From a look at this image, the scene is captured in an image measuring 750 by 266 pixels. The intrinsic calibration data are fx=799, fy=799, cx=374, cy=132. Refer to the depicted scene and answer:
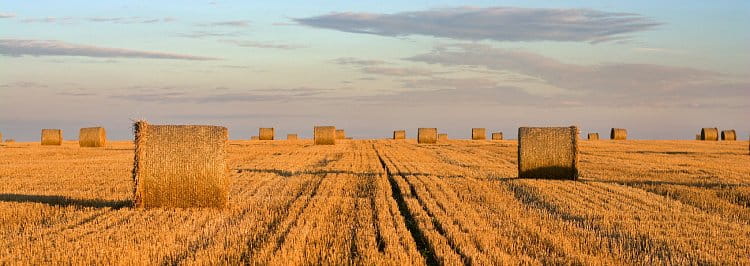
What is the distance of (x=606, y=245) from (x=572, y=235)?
2.08 ft

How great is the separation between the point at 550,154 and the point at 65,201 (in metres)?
10.2

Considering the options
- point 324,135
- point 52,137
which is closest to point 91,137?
point 52,137

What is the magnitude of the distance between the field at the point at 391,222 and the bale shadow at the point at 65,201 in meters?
0.03

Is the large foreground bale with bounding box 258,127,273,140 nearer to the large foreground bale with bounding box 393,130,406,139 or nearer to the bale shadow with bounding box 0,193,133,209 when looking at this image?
the large foreground bale with bounding box 393,130,406,139

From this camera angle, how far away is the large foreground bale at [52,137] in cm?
4038

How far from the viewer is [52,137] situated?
40.4 m

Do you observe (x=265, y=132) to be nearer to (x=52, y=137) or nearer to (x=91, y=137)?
(x=52, y=137)

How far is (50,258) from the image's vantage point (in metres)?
7.28

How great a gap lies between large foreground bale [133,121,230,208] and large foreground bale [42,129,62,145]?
1222 inches

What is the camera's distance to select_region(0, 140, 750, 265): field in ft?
24.5

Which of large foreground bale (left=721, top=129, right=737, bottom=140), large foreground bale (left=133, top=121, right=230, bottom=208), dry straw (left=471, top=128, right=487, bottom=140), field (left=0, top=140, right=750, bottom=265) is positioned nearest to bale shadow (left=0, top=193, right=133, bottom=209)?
field (left=0, top=140, right=750, bottom=265)

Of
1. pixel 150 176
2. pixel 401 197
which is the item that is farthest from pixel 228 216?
pixel 401 197

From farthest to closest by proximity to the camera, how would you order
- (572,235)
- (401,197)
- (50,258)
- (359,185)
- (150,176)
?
(359,185) → (401,197) → (150,176) → (572,235) → (50,258)

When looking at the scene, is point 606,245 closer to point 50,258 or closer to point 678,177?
point 50,258
